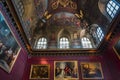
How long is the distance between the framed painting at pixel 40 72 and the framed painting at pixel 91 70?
124 inches

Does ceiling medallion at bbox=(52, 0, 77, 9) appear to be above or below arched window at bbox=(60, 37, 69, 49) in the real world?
above

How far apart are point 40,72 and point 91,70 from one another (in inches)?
179

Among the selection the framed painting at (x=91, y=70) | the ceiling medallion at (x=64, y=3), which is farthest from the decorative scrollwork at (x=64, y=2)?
the framed painting at (x=91, y=70)

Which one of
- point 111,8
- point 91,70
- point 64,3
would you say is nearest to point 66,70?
point 91,70

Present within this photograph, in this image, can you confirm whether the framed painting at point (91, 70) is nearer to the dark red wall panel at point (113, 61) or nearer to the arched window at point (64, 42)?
the dark red wall panel at point (113, 61)

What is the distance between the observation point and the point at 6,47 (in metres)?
8.34

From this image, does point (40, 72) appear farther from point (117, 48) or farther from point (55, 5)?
point (55, 5)

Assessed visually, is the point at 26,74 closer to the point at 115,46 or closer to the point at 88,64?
the point at 88,64

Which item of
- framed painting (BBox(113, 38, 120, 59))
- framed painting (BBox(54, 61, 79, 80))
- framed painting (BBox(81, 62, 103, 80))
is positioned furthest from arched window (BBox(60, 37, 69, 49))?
framed painting (BBox(113, 38, 120, 59))

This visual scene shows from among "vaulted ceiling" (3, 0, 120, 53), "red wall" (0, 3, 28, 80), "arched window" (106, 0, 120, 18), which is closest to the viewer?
"red wall" (0, 3, 28, 80)

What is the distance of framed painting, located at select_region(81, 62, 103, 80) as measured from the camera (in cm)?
1132

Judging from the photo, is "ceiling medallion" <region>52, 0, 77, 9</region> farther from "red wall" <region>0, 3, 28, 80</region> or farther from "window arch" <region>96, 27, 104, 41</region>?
"red wall" <region>0, 3, 28, 80</region>

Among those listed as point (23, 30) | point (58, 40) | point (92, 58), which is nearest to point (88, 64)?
point (92, 58)

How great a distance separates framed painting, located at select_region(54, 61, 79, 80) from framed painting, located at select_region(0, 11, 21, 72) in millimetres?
3930
